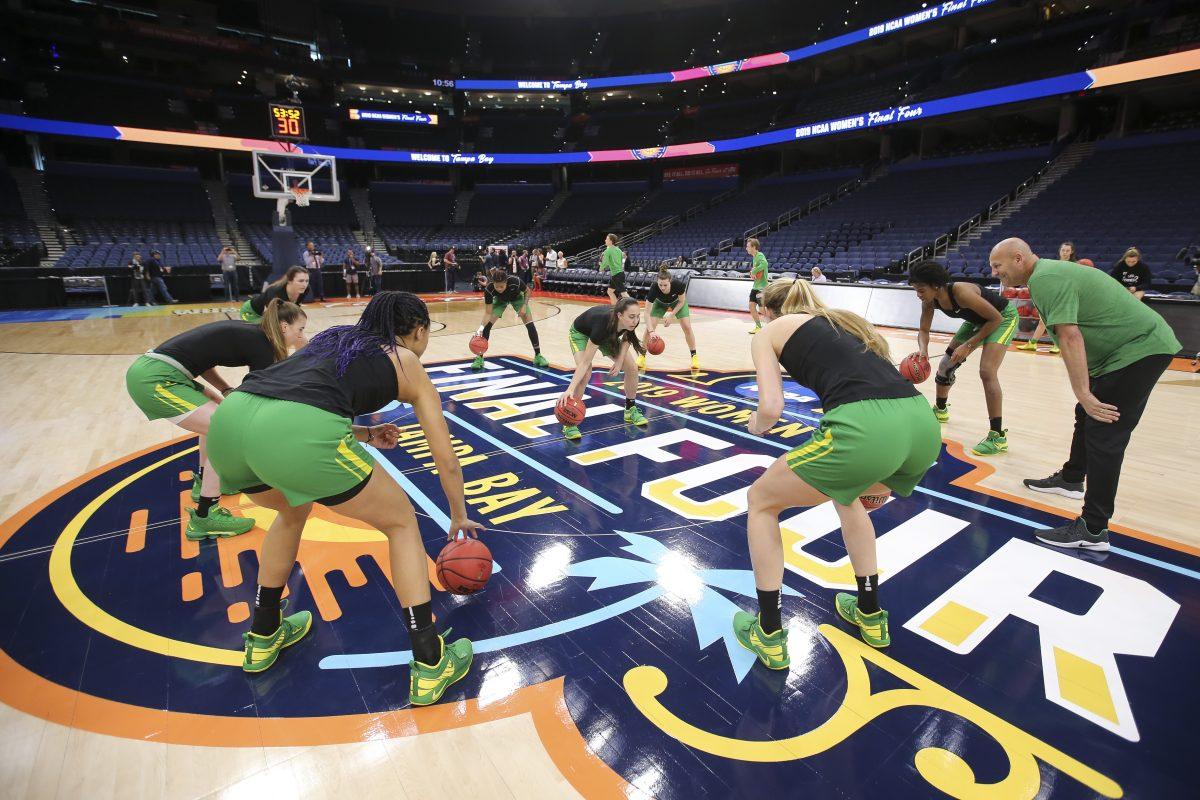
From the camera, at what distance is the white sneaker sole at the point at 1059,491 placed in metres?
4.31

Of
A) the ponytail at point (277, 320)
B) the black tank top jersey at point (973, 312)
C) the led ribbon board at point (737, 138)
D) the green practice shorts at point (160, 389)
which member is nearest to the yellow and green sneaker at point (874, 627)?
the black tank top jersey at point (973, 312)

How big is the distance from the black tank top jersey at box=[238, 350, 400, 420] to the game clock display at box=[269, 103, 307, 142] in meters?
21.2

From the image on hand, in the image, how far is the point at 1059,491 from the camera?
4.40 meters

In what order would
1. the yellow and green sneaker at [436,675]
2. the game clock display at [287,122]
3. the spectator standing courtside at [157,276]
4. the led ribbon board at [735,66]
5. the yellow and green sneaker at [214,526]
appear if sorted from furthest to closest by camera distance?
the led ribbon board at [735,66], the game clock display at [287,122], the spectator standing courtside at [157,276], the yellow and green sneaker at [214,526], the yellow and green sneaker at [436,675]

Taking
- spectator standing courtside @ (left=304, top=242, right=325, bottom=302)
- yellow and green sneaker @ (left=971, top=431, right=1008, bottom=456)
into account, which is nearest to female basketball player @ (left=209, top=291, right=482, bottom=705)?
yellow and green sneaker @ (left=971, top=431, right=1008, bottom=456)

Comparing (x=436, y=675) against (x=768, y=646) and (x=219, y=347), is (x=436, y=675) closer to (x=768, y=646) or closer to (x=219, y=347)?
(x=768, y=646)

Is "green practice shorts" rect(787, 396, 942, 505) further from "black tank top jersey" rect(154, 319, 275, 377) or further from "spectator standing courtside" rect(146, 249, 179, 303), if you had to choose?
"spectator standing courtside" rect(146, 249, 179, 303)

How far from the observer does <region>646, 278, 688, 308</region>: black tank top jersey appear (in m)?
8.28

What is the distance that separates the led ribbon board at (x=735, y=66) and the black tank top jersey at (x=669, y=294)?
19.7 metres

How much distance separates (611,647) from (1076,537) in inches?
119

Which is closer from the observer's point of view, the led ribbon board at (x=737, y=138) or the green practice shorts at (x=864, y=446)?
the green practice shorts at (x=864, y=446)

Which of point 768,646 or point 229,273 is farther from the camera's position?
point 229,273

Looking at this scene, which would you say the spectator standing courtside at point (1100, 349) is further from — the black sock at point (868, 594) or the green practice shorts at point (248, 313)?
the green practice shorts at point (248, 313)

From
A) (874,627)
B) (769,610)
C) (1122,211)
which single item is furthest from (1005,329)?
(1122,211)
